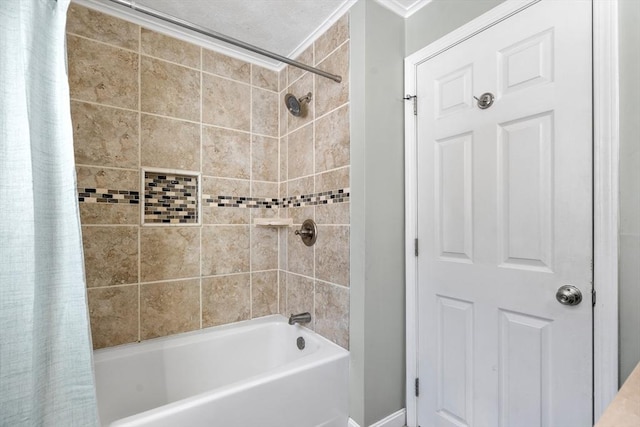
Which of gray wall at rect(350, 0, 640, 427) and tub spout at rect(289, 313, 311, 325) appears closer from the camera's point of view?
gray wall at rect(350, 0, 640, 427)

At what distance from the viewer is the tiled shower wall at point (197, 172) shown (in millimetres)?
1639

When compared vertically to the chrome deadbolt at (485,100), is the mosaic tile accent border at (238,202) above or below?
below

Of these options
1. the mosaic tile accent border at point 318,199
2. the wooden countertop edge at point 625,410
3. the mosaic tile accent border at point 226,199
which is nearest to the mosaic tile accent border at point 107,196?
the mosaic tile accent border at point 226,199

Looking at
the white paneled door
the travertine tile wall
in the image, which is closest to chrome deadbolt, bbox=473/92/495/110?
the white paneled door

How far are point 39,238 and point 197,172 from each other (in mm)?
1073

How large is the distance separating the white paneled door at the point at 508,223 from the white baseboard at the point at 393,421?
0.40 ft

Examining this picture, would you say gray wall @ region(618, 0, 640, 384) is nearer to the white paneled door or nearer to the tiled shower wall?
the white paneled door

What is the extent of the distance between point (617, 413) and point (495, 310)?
2.63 feet

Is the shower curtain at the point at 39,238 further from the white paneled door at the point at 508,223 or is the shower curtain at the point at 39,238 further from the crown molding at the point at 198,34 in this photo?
the white paneled door at the point at 508,223

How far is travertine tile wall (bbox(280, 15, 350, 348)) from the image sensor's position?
66.0 inches

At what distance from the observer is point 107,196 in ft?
5.45

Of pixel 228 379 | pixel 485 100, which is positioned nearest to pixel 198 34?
pixel 485 100

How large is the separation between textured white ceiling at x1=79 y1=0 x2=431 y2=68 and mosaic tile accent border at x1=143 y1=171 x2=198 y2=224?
89 centimetres

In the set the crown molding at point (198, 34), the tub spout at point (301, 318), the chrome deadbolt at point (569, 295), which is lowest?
the tub spout at point (301, 318)
